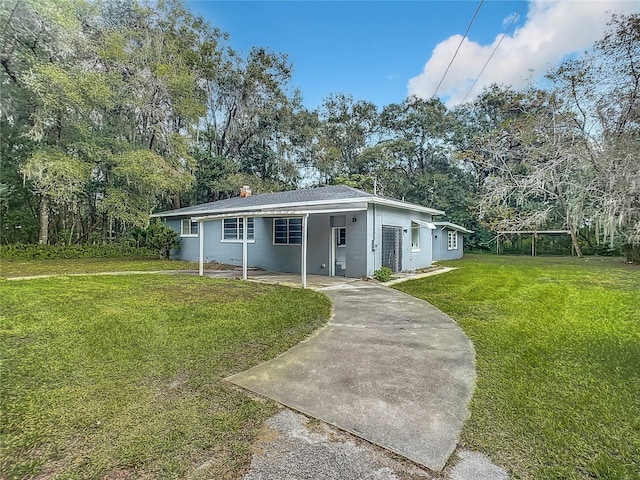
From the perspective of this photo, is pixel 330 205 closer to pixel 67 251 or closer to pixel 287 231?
pixel 287 231

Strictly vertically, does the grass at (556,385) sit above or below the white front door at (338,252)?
below

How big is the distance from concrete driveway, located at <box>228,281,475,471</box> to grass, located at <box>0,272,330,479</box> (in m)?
0.33

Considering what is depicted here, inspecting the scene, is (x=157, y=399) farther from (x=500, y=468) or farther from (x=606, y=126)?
(x=606, y=126)

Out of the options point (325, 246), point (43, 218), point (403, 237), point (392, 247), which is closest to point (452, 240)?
point (403, 237)

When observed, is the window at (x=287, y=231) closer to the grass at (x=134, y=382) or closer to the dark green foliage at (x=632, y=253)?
the grass at (x=134, y=382)

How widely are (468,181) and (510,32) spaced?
71.2ft

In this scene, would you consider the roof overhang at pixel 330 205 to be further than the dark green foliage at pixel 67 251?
No

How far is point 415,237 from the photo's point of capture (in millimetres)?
14273

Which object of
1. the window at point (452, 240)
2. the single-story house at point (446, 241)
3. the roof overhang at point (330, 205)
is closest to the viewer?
the roof overhang at point (330, 205)

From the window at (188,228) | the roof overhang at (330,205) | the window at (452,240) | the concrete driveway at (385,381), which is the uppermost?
the roof overhang at (330,205)

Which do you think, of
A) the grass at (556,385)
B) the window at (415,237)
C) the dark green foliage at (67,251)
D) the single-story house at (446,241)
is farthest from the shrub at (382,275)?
the dark green foliage at (67,251)

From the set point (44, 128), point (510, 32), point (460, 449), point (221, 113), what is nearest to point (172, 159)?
point (44, 128)

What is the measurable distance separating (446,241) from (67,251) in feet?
67.0

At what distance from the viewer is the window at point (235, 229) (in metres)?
13.6
